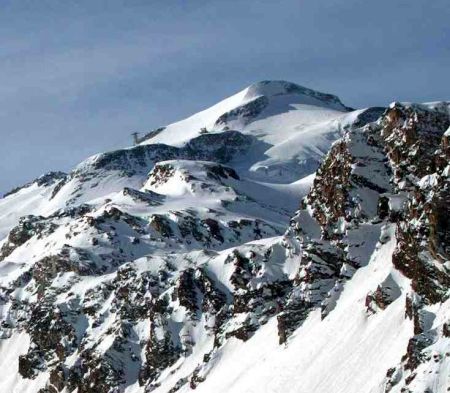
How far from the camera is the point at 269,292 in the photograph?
126m

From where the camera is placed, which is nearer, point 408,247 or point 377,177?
point 408,247

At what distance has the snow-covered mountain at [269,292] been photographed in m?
85.8

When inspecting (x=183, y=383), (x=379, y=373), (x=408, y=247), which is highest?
(x=408, y=247)

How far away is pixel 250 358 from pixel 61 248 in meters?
68.2

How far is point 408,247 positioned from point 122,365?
6107 centimetres

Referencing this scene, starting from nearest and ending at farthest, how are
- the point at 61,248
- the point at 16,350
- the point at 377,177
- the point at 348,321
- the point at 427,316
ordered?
the point at 427,316 < the point at 348,321 < the point at 377,177 < the point at 16,350 < the point at 61,248

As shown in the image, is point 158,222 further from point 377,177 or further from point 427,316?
point 427,316

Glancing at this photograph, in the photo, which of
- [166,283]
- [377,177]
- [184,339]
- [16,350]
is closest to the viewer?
[377,177]

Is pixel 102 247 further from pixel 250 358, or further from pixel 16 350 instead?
pixel 250 358

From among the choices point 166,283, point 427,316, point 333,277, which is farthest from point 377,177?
point 166,283

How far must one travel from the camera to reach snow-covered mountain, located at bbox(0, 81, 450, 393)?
85.8 metres

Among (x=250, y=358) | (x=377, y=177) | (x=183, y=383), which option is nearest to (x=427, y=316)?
(x=377, y=177)

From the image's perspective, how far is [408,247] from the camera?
293ft

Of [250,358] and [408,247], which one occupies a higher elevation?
[408,247]
